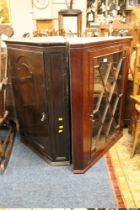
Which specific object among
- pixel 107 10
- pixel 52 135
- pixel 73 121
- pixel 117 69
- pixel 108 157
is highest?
pixel 107 10

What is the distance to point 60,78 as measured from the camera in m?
1.79

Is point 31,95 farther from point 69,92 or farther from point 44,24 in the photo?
point 44,24

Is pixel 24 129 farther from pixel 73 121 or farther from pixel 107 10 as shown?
pixel 107 10

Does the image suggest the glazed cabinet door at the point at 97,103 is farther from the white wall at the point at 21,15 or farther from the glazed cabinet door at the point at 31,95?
the white wall at the point at 21,15

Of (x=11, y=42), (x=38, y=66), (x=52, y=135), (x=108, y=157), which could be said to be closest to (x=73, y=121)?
(x=52, y=135)

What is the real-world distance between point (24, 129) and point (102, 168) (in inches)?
38.1

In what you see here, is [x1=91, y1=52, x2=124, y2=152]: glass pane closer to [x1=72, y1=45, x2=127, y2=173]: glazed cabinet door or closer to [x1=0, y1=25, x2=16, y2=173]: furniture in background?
[x1=72, y1=45, x2=127, y2=173]: glazed cabinet door

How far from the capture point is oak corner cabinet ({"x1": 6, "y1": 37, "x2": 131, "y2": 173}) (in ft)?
5.57

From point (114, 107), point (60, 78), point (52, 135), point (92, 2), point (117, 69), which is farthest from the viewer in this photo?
point (92, 2)

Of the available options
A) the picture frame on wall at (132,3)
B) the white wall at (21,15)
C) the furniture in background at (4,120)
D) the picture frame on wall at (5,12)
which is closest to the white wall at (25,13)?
the white wall at (21,15)

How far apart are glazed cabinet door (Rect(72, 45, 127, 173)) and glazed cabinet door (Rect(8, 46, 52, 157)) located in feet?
1.06

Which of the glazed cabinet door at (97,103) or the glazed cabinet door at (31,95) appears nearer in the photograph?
the glazed cabinet door at (97,103)

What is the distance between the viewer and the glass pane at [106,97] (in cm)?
189

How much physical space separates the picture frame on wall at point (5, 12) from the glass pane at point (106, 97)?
392cm
